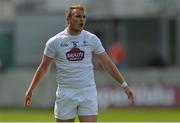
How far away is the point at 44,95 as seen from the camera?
76.0 feet

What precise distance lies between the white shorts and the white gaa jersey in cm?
7

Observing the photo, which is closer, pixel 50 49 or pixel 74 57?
pixel 74 57

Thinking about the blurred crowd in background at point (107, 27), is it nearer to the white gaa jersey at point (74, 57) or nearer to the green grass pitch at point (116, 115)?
the green grass pitch at point (116, 115)

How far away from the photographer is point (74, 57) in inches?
387

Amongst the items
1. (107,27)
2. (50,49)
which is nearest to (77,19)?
(50,49)

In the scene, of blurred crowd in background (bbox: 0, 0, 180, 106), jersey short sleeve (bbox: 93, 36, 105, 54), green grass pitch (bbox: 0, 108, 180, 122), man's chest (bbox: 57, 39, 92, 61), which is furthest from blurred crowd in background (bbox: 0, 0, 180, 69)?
man's chest (bbox: 57, 39, 92, 61)

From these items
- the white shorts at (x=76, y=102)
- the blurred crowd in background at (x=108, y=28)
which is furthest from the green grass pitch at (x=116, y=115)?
the white shorts at (x=76, y=102)

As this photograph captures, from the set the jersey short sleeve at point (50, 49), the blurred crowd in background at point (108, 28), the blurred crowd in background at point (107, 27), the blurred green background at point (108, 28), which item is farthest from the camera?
the blurred crowd in background at point (107, 27)

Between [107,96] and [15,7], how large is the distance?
1142 centimetres

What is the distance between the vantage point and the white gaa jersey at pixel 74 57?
32.2ft

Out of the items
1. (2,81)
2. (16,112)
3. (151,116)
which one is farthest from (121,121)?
(2,81)

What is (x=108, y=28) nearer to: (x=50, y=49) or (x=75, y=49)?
(x=50, y=49)

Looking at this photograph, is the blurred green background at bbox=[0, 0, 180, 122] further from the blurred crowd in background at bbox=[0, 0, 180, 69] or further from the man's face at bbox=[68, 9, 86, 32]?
the man's face at bbox=[68, 9, 86, 32]

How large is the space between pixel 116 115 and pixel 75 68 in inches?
427
